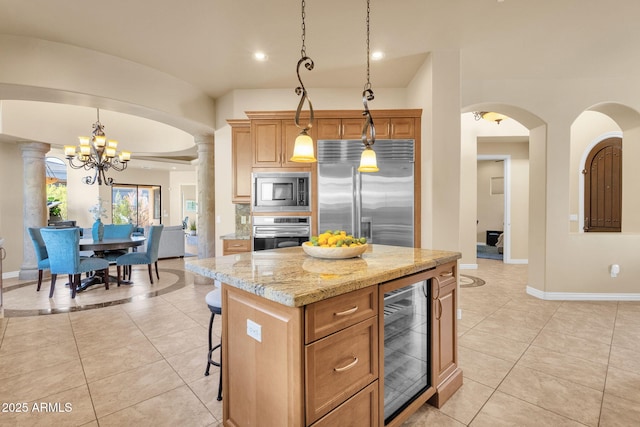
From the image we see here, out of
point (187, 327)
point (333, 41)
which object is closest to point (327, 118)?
point (333, 41)

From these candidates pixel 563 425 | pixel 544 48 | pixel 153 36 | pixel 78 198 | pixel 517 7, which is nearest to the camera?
pixel 563 425

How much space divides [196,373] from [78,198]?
9550mm

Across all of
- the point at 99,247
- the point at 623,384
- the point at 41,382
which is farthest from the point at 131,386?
the point at 623,384

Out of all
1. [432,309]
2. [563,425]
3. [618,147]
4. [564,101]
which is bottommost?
[563,425]

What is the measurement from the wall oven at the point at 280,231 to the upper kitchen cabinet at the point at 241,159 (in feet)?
1.85

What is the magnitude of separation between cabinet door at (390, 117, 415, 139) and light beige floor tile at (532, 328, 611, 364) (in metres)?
2.59

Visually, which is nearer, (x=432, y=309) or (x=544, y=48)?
(x=432, y=309)

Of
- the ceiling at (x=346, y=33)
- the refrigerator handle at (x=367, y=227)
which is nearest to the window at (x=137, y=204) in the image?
the ceiling at (x=346, y=33)

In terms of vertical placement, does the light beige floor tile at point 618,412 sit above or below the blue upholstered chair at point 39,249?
below

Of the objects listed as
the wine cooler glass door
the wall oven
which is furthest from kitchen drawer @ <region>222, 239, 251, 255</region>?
the wine cooler glass door

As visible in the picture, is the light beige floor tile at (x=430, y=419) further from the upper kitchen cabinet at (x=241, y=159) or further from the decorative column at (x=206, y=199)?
the decorative column at (x=206, y=199)

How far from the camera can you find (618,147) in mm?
5184

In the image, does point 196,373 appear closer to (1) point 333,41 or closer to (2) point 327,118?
(2) point 327,118

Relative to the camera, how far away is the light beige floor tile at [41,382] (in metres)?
2.11
